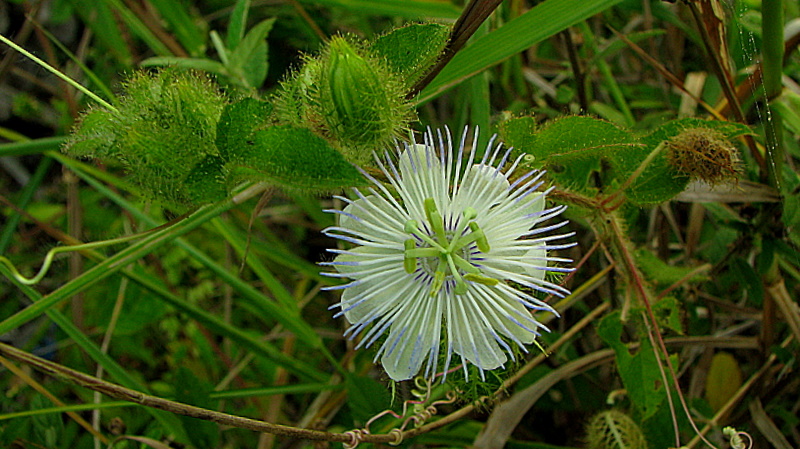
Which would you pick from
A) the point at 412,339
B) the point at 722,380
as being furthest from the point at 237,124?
the point at 722,380

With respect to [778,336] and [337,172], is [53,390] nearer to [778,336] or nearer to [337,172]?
[337,172]

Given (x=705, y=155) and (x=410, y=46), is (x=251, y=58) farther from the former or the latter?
(x=705, y=155)

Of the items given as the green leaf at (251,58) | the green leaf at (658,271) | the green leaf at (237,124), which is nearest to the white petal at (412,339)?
the green leaf at (237,124)

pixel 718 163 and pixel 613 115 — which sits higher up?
pixel 613 115

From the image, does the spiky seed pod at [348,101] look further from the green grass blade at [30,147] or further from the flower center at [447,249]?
the green grass blade at [30,147]

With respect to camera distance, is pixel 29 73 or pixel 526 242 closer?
pixel 526 242

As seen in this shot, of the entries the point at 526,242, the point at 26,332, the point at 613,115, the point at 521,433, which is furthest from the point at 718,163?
the point at 26,332

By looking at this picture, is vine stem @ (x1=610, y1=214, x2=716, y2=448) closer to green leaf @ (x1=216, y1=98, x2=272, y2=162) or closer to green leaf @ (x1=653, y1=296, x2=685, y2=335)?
green leaf @ (x1=653, y1=296, x2=685, y2=335)
